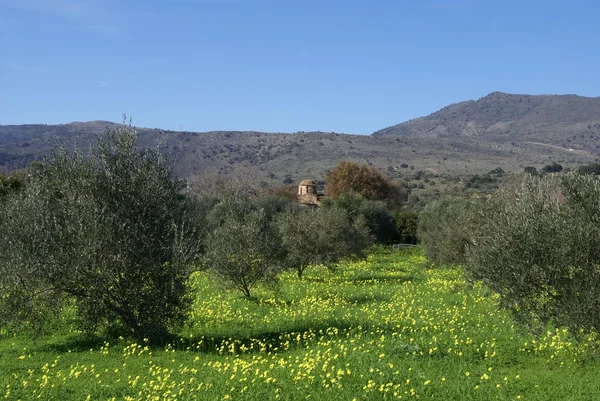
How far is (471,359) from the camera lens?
13188 millimetres

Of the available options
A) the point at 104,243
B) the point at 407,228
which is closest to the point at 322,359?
the point at 104,243

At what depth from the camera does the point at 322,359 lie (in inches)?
502

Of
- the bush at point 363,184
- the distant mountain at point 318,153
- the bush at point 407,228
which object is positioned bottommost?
the bush at point 407,228

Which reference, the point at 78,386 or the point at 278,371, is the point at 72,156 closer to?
the point at 78,386

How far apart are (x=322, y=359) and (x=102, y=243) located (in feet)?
19.8

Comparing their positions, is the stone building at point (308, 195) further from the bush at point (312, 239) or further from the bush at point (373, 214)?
the bush at point (312, 239)

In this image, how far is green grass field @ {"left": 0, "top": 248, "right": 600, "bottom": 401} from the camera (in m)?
10.7

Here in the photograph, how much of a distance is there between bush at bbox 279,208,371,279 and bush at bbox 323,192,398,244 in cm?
2463

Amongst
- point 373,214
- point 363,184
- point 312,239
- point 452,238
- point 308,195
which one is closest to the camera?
point 452,238

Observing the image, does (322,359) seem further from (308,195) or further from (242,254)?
(308,195)

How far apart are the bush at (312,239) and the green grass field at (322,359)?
29.0 ft

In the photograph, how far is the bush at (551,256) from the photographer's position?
1207cm

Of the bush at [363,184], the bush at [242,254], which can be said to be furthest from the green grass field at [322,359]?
the bush at [363,184]

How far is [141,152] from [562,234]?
414 inches
